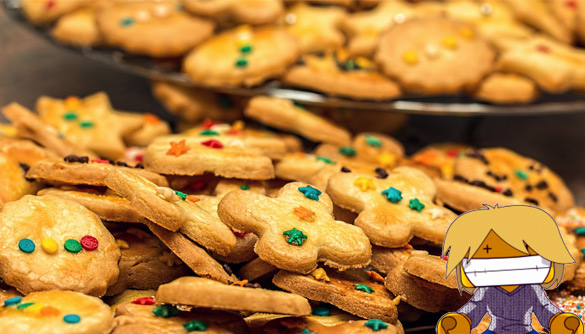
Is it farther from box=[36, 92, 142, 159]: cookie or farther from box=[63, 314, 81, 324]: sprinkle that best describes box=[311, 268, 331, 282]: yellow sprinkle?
box=[36, 92, 142, 159]: cookie

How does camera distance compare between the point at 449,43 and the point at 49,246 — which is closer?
the point at 49,246

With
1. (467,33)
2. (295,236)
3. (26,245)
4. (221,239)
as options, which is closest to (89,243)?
(26,245)

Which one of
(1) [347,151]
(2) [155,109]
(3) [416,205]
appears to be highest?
(3) [416,205]

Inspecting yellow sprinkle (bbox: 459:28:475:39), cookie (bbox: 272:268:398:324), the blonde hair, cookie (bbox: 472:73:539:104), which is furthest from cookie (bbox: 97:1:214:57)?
the blonde hair

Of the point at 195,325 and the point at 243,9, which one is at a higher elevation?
the point at 243,9

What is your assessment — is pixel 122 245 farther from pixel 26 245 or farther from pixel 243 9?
pixel 243 9

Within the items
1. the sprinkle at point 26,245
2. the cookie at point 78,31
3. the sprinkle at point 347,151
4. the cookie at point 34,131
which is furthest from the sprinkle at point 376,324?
the cookie at point 78,31
